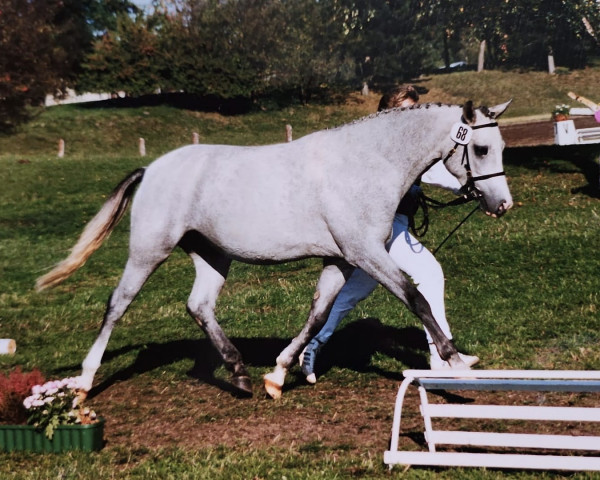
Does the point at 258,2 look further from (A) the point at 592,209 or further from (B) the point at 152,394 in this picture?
(B) the point at 152,394

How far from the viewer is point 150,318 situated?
37.2 feet

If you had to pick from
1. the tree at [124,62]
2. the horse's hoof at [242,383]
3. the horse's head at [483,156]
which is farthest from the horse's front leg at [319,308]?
the tree at [124,62]

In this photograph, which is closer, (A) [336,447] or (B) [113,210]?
(A) [336,447]

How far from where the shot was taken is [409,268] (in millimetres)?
7004

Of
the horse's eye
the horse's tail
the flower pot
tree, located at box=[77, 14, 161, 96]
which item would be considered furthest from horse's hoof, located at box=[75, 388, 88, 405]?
tree, located at box=[77, 14, 161, 96]

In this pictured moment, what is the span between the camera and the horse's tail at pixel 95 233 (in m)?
7.55

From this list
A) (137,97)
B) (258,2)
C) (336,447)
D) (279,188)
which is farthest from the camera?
(258,2)

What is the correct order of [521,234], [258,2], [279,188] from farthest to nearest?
[258,2]
[521,234]
[279,188]

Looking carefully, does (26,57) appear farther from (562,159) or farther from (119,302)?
(119,302)

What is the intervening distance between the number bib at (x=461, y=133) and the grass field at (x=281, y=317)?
93.5 inches

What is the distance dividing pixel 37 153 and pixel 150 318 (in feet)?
91.4

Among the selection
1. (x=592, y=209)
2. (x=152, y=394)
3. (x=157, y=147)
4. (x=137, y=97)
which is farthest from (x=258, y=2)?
(x=152, y=394)

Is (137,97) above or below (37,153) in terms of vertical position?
above

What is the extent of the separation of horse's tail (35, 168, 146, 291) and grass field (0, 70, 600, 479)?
1.32 meters
